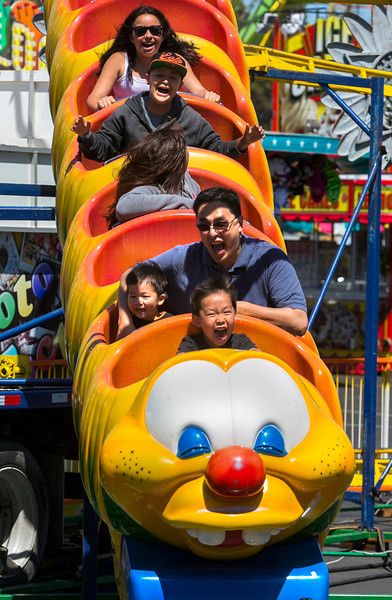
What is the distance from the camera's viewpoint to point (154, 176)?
5.87 meters

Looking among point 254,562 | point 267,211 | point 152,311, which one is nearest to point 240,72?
point 267,211

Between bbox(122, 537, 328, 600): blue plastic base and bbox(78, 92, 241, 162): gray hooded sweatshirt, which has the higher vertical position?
bbox(78, 92, 241, 162): gray hooded sweatshirt

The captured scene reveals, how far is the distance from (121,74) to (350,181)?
1316cm

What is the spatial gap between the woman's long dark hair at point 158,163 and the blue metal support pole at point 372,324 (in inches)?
118

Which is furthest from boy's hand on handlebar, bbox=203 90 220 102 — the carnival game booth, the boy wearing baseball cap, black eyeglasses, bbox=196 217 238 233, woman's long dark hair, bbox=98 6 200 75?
the carnival game booth

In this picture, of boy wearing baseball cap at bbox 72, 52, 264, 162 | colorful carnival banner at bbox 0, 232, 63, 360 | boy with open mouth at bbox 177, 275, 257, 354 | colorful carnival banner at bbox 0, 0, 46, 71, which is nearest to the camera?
boy with open mouth at bbox 177, 275, 257, 354

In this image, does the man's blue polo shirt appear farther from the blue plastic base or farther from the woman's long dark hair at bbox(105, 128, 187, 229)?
the blue plastic base

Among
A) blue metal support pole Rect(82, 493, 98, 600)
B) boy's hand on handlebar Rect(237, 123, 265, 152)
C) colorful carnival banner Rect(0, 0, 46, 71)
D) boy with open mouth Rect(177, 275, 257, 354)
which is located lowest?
blue metal support pole Rect(82, 493, 98, 600)

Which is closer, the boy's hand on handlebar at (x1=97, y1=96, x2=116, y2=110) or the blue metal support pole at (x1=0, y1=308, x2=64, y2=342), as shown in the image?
the boy's hand on handlebar at (x1=97, y1=96, x2=116, y2=110)

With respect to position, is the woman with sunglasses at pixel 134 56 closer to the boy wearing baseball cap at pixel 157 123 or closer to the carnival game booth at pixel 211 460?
the boy wearing baseball cap at pixel 157 123

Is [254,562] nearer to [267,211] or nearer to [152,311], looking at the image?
[152,311]

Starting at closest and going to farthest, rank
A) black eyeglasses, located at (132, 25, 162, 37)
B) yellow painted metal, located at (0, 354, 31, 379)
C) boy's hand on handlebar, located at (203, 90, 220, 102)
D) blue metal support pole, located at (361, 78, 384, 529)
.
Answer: black eyeglasses, located at (132, 25, 162, 37), boy's hand on handlebar, located at (203, 90, 220, 102), yellow painted metal, located at (0, 354, 31, 379), blue metal support pole, located at (361, 78, 384, 529)

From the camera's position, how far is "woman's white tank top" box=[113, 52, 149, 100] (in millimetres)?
Result: 7348

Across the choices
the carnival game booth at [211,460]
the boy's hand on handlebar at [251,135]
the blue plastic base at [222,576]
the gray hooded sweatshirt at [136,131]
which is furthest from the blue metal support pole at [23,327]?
the blue plastic base at [222,576]
